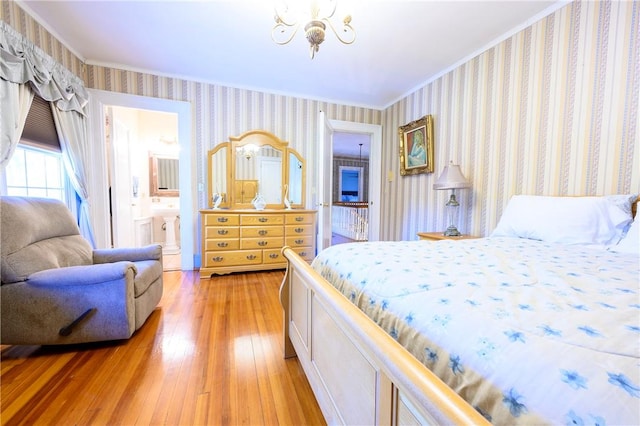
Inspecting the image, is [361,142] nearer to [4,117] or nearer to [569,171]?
[569,171]

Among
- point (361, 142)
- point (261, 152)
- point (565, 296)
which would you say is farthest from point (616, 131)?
point (361, 142)

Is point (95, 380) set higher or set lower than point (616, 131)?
lower

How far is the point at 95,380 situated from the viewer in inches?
52.2

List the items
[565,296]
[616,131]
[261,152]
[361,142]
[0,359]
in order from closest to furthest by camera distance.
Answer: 1. [565,296]
2. [0,359]
3. [616,131]
4. [261,152]
5. [361,142]

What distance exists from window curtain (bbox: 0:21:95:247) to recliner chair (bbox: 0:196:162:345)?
55 centimetres

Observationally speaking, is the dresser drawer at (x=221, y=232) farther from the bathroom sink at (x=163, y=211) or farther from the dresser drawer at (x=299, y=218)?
the bathroom sink at (x=163, y=211)

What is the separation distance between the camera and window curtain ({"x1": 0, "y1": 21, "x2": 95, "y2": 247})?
68.4 inches

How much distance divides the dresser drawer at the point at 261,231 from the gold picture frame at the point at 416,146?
1879 mm

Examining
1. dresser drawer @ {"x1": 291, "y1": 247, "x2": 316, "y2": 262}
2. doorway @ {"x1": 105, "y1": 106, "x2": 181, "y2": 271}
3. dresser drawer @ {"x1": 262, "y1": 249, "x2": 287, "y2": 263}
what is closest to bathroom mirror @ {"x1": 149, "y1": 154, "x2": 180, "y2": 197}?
doorway @ {"x1": 105, "y1": 106, "x2": 181, "y2": 271}

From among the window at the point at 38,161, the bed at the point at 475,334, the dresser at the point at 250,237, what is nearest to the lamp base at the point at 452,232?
the bed at the point at 475,334

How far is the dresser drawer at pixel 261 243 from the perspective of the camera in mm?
3166

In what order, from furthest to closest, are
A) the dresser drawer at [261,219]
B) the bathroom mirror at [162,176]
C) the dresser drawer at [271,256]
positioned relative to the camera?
the bathroom mirror at [162,176]
the dresser drawer at [271,256]
the dresser drawer at [261,219]

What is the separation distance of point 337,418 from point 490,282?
0.68 metres

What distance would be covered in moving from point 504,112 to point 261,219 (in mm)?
2770
